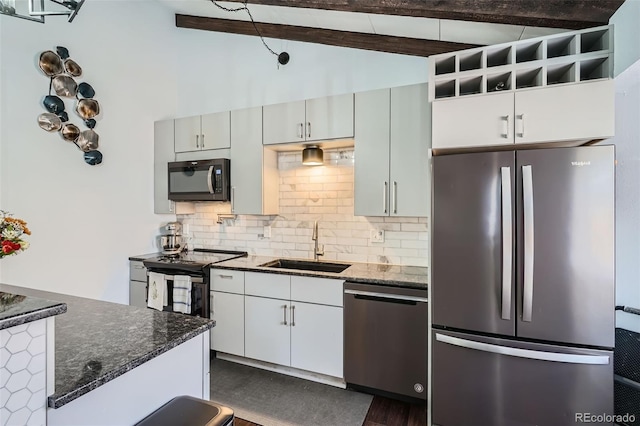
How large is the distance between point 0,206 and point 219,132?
67.9 inches

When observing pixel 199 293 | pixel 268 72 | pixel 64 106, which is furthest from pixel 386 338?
pixel 64 106

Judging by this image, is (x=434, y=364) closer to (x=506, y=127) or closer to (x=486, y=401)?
(x=486, y=401)

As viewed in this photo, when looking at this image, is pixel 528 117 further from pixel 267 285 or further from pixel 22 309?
pixel 22 309

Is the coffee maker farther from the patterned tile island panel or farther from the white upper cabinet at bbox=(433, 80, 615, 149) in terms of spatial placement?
the white upper cabinet at bbox=(433, 80, 615, 149)

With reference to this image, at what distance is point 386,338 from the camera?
7.43ft

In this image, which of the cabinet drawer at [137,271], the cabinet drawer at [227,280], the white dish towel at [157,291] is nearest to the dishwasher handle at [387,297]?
the cabinet drawer at [227,280]

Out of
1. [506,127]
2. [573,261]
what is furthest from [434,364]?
[506,127]

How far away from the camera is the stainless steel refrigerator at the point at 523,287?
1670 millimetres

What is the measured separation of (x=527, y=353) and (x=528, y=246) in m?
0.59

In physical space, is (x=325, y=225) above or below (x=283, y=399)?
above

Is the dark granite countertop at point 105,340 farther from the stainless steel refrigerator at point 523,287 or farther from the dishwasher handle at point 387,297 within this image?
the stainless steel refrigerator at point 523,287

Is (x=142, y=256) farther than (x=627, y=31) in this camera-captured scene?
Yes

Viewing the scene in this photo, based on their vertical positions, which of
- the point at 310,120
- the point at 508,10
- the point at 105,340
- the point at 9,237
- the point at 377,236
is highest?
the point at 508,10

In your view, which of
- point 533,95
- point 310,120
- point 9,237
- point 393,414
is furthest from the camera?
point 310,120
